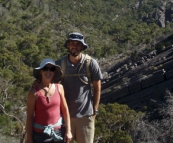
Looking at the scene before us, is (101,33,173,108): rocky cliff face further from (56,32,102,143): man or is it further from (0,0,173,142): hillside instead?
(56,32,102,143): man

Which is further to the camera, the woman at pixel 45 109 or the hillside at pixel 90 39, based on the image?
the hillside at pixel 90 39

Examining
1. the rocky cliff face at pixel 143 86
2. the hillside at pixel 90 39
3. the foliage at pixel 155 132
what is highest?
the hillside at pixel 90 39

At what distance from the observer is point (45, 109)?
114 inches

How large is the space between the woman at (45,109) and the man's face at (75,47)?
324 mm

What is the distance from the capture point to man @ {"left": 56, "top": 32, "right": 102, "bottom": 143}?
3314mm

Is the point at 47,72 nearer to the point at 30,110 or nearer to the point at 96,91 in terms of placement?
the point at 30,110

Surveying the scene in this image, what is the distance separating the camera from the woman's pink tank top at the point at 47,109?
2.89 metres

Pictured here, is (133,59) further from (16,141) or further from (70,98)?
(70,98)

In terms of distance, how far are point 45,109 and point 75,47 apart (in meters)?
0.77

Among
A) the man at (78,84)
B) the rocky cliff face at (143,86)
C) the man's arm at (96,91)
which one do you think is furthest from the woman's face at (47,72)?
the rocky cliff face at (143,86)

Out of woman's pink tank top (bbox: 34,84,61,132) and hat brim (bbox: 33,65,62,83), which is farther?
hat brim (bbox: 33,65,62,83)

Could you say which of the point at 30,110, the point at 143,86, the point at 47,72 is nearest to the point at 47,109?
the point at 30,110

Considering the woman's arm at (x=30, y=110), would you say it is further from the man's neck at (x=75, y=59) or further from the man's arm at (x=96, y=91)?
the man's arm at (x=96, y=91)

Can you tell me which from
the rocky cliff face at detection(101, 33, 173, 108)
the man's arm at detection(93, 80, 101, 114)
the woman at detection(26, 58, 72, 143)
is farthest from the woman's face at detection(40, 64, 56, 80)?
the rocky cliff face at detection(101, 33, 173, 108)
